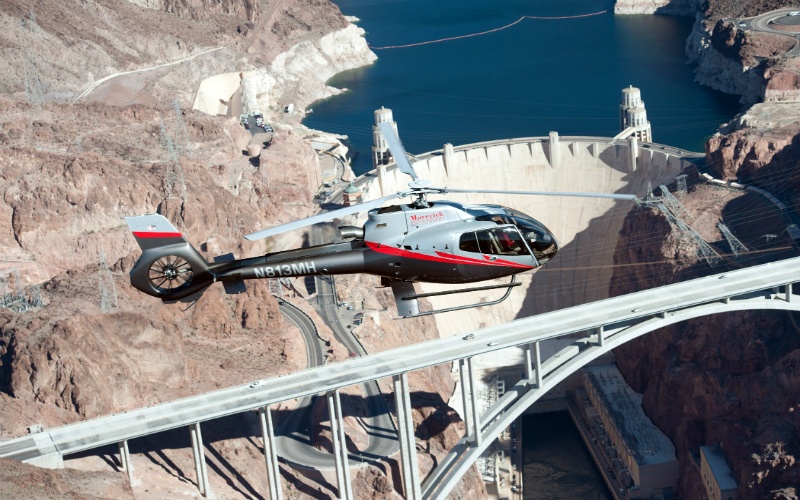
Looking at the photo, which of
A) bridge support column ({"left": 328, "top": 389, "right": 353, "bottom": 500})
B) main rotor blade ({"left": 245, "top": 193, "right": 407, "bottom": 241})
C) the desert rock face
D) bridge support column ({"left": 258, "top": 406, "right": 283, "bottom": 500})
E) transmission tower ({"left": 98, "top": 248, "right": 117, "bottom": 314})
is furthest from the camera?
the desert rock face

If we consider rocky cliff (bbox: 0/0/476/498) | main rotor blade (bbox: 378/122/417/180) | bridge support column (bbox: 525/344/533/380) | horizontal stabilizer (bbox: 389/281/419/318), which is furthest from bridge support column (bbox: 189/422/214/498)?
main rotor blade (bbox: 378/122/417/180)

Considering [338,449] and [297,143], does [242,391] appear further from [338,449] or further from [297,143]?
[297,143]

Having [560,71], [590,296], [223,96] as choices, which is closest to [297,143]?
[590,296]

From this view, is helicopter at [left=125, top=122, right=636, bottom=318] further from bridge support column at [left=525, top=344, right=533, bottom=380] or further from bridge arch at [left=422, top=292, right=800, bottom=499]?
bridge arch at [left=422, top=292, right=800, bottom=499]

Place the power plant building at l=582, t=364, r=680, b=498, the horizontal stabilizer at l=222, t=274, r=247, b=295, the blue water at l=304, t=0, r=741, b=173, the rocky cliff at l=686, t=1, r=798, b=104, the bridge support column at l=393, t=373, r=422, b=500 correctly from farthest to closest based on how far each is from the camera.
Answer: the blue water at l=304, t=0, r=741, b=173 < the rocky cliff at l=686, t=1, r=798, b=104 < the power plant building at l=582, t=364, r=680, b=498 < the bridge support column at l=393, t=373, r=422, b=500 < the horizontal stabilizer at l=222, t=274, r=247, b=295

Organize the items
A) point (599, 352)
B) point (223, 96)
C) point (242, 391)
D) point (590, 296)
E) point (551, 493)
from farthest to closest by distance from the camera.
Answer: point (223, 96), point (590, 296), point (551, 493), point (599, 352), point (242, 391)

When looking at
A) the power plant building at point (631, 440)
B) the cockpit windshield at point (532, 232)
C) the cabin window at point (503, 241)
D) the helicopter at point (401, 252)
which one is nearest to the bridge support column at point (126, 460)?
the helicopter at point (401, 252)

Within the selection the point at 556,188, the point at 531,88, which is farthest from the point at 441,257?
the point at 531,88
